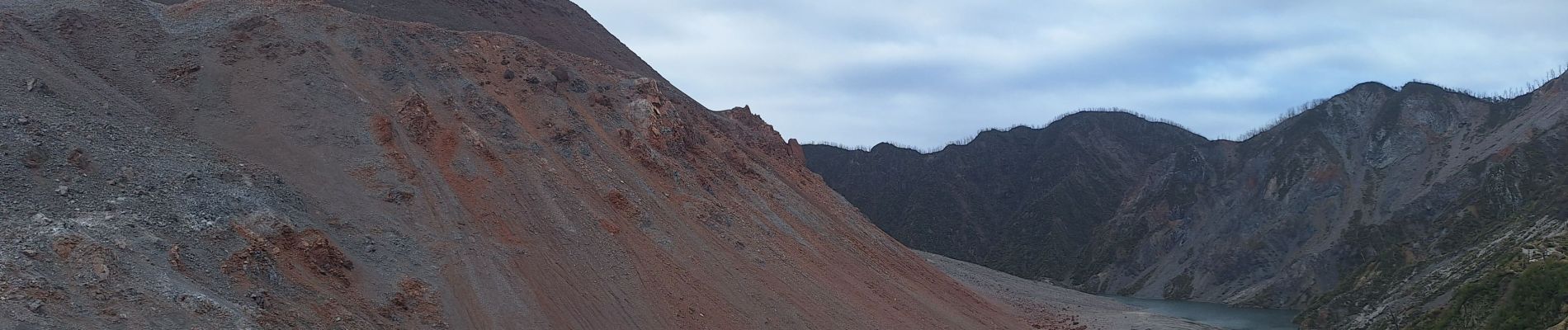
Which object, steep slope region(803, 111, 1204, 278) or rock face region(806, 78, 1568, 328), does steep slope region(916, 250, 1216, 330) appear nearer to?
rock face region(806, 78, 1568, 328)

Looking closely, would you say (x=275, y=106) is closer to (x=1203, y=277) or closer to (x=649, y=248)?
(x=649, y=248)

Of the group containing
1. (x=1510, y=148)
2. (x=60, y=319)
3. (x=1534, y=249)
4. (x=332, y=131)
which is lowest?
(x=60, y=319)

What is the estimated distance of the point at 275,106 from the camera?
2989cm

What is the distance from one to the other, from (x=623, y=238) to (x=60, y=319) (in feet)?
54.2

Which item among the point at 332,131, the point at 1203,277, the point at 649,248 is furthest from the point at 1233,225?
the point at 332,131

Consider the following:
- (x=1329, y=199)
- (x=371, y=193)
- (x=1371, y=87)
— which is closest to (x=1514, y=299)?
(x=371, y=193)

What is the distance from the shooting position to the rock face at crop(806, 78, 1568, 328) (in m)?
47.1

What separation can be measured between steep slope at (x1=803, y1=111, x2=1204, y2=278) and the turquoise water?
33.7 meters

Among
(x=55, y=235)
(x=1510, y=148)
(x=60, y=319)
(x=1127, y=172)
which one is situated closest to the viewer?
(x=60, y=319)

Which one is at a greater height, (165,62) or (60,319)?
(165,62)

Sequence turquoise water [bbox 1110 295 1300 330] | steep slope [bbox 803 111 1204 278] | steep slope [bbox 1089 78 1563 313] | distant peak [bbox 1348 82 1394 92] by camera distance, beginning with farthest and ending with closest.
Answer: steep slope [bbox 803 111 1204 278], distant peak [bbox 1348 82 1394 92], steep slope [bbox 1089 78 1563 313], turquoise water [bbox 1110 295 1300 330]

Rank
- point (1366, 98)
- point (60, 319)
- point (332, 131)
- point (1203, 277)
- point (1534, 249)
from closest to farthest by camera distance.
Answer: point (60, 319) < point (1534, 249) < point (332, 131) < point (1203, 277) < point (1366, 98)

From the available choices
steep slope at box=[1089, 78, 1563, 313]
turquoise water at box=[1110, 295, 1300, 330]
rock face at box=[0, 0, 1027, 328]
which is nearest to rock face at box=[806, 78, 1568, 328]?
steep slope at box=[1089, 78, 1563, 313]

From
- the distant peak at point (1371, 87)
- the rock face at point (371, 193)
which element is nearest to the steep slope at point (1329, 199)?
the distant peak at point (1371, 87)
